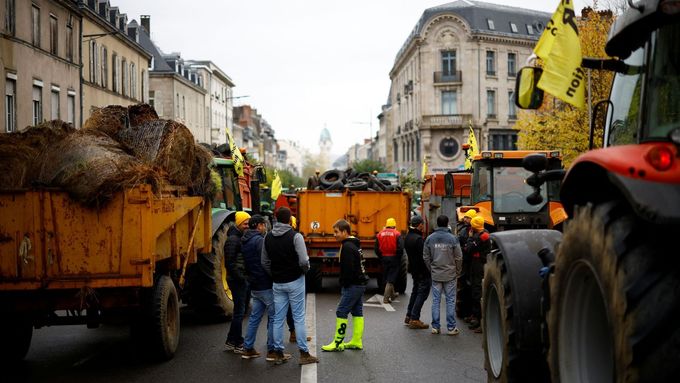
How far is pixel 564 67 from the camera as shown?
5.18 metres

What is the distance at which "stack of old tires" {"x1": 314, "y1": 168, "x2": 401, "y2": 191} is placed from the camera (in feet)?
62.9

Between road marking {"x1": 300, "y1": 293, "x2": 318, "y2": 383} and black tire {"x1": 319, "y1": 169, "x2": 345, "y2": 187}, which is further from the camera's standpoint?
black tire {"x1": 319, "y1": 169, "x2": 345, "y2": 187}

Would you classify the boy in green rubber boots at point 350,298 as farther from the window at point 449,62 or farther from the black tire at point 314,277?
the window at point 449,62

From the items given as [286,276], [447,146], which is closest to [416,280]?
[286,276]

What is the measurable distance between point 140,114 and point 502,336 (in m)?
7.05

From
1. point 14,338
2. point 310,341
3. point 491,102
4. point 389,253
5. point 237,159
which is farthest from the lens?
point 491,102

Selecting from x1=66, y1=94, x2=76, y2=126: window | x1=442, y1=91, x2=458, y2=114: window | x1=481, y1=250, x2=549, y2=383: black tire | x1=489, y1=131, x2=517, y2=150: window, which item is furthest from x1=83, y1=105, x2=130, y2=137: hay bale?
x1=489, y1=131, x2=517, y2=150: window

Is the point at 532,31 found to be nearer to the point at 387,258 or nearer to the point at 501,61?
the point at 501,61

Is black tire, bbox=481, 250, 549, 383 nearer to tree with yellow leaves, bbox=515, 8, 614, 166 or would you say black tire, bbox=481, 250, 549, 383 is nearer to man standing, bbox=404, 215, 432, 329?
man standing, bbox=404, 215, 432, 329

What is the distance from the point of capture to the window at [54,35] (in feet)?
108

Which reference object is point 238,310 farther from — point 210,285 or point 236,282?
point 210,285

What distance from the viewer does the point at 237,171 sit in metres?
16.5

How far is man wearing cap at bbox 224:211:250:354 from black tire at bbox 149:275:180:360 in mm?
818

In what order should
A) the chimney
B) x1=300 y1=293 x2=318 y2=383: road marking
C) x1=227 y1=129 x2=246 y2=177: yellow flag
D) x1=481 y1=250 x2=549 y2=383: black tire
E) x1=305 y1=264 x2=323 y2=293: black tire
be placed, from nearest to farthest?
x1=481 y1=250 x2=549 y2=383: black tire → x1=300 y1=293 x2=318 y2=383: road marking → x1=227 y1=129 x2=246 y2=177: yellow flag → x1=305 y1=264 x2=323 y2=293: black tire → the chimney
